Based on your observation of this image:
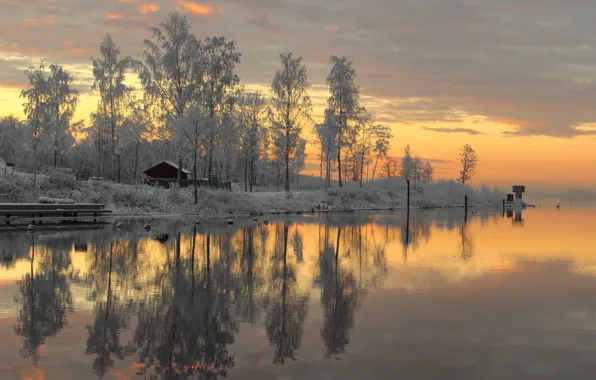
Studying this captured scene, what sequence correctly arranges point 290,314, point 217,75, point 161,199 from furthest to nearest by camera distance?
1. point 217,75
2. point 161,199
3. point 290,314

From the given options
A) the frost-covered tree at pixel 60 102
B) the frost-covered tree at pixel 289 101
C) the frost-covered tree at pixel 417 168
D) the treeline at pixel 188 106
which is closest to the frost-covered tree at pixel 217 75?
the treeline at pixel 188 106

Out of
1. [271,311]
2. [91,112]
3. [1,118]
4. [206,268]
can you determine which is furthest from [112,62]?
[1,118]

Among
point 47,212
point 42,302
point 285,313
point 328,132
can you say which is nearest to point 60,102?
point 328,132

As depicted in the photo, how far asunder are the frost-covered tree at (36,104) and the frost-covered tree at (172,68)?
1411 cm

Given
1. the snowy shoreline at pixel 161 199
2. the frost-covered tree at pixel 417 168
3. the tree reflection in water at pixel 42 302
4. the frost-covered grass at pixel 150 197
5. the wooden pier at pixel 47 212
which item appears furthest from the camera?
the frost-covered tree at pixel 417 168

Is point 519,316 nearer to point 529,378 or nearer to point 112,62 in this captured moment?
point 529,378

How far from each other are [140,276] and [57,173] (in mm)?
30335

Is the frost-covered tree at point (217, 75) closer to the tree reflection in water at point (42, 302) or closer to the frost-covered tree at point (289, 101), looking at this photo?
the frost-covered tree at point (289, 101)

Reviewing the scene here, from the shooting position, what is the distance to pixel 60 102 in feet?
192

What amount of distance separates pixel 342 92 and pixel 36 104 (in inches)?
1280

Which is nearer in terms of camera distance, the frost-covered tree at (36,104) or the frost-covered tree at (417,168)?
the frost-covered tree at (36,104)

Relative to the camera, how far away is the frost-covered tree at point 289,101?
190 ft

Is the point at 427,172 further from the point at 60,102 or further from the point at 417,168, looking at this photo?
A: the point at 60,102

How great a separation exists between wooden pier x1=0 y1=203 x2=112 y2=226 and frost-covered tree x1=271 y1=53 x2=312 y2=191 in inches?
1069
